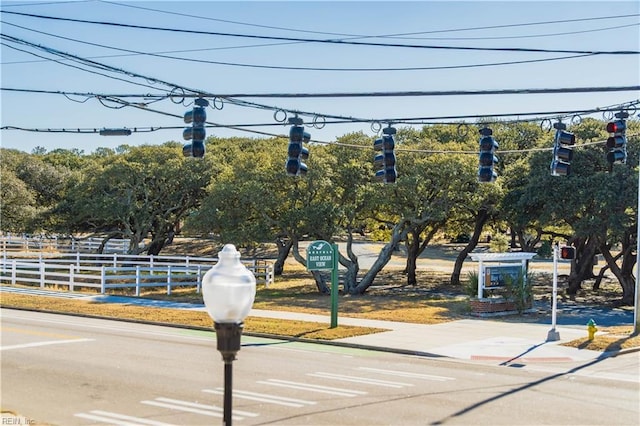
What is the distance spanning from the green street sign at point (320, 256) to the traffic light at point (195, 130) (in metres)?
7.03

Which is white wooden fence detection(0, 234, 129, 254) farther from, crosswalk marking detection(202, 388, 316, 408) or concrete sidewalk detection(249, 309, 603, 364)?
crosswalk marking detection(202, 388, 316, 408)

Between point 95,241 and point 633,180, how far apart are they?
127ft

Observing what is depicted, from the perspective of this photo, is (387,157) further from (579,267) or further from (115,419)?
(579,267)

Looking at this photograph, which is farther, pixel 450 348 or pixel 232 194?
pixel 232 194

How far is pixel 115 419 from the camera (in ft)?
34.5

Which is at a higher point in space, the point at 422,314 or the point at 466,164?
the point at 466,164

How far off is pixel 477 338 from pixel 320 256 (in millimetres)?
5143

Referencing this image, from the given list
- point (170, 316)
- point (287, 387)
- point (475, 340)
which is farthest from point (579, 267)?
point (287, 387)

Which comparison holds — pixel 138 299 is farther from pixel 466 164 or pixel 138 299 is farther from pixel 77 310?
pixel 466 164

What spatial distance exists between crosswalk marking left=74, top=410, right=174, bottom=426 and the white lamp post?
4.93 meters

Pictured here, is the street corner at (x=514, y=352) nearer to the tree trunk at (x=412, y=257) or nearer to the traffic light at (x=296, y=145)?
the traffic light at (x=296, y=145)

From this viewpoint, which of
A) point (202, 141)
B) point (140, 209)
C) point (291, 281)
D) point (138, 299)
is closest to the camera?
point (202, 141)

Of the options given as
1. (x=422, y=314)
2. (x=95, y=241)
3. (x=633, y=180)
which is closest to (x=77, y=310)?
(x=422, y=314)

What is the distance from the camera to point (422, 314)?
25188mm
